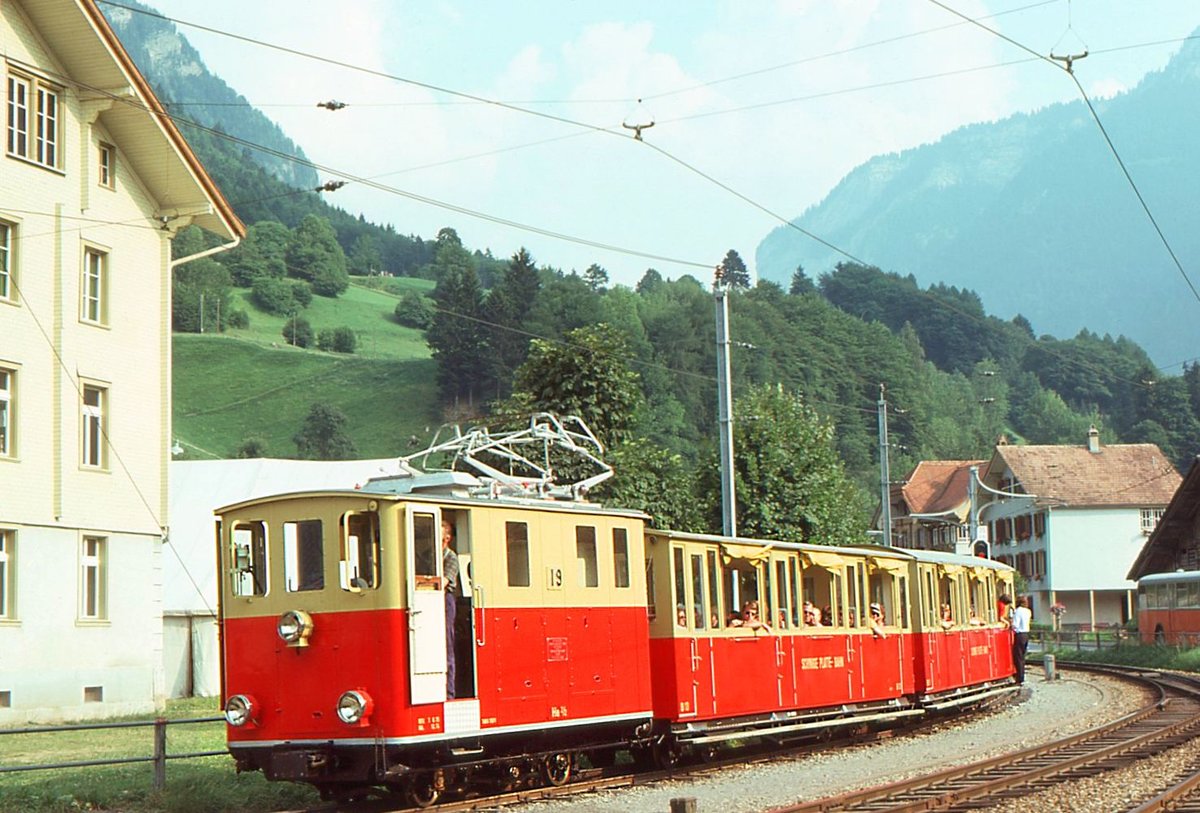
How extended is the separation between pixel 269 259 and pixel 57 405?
470 feet

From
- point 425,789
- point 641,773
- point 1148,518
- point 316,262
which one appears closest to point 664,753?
point 641,773

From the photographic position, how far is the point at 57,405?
30359 mm

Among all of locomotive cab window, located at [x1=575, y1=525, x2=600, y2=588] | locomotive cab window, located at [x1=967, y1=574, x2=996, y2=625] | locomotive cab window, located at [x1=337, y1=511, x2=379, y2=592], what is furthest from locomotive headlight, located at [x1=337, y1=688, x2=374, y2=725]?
locomotive cab window, located at [x1=967, y1=574, x2=996, y2=625]

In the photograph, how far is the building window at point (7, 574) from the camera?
28.7 meters

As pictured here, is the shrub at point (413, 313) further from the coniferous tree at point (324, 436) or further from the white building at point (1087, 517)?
the white building at point (1087, 517)

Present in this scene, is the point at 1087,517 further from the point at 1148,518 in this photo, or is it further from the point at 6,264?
the point at 6,264

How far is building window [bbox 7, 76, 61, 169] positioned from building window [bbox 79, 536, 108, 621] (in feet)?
24.2

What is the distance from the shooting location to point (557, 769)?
57.7ft

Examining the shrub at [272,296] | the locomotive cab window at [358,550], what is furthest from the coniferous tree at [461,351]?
the locomotive cab window at [358,550]

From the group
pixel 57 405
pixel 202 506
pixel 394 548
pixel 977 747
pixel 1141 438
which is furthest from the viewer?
pixel 1141 438

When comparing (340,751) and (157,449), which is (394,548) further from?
(157,449)

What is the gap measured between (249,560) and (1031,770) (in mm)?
8971

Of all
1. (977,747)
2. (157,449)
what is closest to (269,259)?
(157,449)

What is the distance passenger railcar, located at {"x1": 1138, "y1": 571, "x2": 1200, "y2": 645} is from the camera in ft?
182
